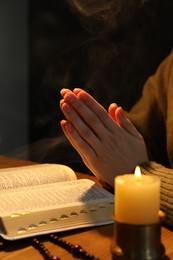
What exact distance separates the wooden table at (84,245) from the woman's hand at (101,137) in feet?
0.71

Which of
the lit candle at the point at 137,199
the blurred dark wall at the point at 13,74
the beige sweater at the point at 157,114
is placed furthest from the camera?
the blurred dark wall at the point at 13,74

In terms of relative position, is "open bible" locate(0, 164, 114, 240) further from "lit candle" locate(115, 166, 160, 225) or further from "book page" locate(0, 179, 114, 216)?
"lit candle" locate(115, 166, 160, 225)

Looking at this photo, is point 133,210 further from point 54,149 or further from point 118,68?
point 54,149

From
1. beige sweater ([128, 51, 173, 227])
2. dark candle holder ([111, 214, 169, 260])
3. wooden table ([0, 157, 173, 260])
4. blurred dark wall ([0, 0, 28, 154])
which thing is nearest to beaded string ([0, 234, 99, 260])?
wooden table ([0, 157, 173, 260])

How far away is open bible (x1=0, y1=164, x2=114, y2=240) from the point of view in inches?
35.8

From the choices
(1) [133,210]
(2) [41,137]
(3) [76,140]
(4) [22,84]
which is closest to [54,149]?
(2) [41,137]

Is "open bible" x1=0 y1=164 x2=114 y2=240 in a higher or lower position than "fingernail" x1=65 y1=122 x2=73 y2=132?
lower

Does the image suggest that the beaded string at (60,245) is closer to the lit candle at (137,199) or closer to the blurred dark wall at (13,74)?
the lit candle at (137,199)

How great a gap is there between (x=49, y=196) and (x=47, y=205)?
1.9 inches

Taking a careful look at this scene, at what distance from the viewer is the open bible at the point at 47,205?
91 cm

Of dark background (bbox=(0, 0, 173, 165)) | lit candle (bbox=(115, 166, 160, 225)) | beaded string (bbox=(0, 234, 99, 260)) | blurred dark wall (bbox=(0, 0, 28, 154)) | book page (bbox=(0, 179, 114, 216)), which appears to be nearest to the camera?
lit candle (bbox=(115, 166, 160, 225))

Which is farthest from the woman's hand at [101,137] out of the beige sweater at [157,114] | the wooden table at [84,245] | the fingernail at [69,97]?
the beige sweater at [157,114]

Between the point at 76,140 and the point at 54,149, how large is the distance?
1.25 metres

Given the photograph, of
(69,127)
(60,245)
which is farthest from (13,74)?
(60,245)
